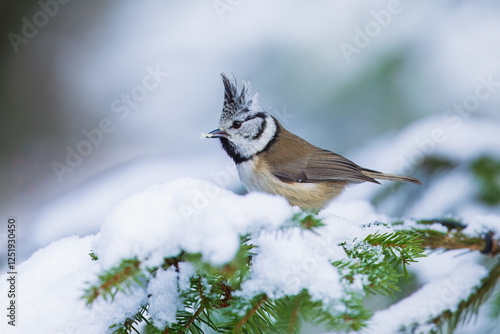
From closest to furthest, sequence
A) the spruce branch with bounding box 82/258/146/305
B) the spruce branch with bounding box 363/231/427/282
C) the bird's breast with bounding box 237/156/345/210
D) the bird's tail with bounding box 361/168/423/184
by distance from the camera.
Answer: the spruce branch with bounding box 82/258/146/305
the spruce branch with bounding box 363/231/427/282
the bird's tail with bounding box 361/168/423/184
the bird's breast with bounding box 237/156/345/210

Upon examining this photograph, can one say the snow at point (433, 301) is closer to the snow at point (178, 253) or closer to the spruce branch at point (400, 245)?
the snow at point (178, 253)

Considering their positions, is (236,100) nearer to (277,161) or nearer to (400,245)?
(277,161)

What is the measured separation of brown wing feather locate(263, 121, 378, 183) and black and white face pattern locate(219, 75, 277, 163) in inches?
3.6

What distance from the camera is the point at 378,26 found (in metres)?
3.18

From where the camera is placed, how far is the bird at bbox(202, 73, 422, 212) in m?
2.29

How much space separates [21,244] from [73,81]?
7.50 ft

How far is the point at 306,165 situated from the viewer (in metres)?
2.35

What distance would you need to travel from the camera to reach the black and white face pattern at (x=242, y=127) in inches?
93.3

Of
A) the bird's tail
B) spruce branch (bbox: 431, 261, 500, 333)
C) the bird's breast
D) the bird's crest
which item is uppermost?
the bird's crest

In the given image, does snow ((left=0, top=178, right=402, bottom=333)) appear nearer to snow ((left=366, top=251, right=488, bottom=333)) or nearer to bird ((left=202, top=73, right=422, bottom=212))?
snow ((left=366, top=251, right=488, bottom=333))

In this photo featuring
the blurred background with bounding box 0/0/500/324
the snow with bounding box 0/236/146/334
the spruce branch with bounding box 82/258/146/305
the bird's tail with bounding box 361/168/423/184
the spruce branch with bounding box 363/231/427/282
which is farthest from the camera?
the blurred background with bounding box 0/0/500/324

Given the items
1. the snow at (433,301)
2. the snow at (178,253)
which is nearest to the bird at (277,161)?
the snow at (433,301)

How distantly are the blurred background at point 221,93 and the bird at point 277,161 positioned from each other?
0.30m

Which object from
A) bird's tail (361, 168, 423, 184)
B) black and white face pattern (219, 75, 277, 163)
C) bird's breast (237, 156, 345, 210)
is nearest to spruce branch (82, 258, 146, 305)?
bird's breast (237, 156, 345, 210)
